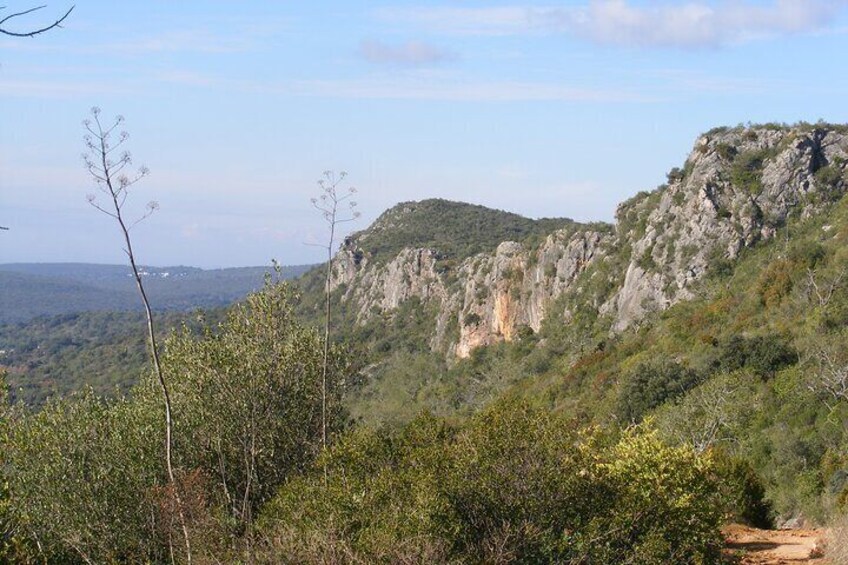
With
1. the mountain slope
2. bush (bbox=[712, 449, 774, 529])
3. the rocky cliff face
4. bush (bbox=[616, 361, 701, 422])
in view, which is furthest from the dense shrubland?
the rocky cliff face

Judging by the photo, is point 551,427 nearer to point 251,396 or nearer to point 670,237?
point 251,396

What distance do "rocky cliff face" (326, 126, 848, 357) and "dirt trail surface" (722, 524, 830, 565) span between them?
46.1m

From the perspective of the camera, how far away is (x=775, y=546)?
23.3 metres

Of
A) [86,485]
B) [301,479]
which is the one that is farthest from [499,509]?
[86,485]

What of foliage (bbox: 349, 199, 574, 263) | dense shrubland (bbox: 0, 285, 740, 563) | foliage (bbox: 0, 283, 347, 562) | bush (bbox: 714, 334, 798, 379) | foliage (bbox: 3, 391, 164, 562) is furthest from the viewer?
foliage (bbox: 349, 199, 574, 263)

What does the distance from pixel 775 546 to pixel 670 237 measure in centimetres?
5460

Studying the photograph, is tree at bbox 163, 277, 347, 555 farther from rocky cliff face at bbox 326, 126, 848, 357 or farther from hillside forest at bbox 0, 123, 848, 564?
A: rocky cliff face at bbox 326, 126, 848, 357

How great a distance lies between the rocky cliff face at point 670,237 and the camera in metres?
70.1

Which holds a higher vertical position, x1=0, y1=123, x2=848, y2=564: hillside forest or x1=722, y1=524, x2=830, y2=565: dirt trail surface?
x1=0, y1=123, x2=848, y2=564: hillside forest

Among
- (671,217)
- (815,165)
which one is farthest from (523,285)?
(815,165)

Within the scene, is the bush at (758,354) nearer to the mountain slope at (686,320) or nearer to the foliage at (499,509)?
the mountain slope at (686,320)

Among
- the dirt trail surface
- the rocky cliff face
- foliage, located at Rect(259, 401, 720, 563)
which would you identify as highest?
the rocky cliff face

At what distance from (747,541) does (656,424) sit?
55.0ft

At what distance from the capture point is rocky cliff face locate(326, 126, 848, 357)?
70062mm
